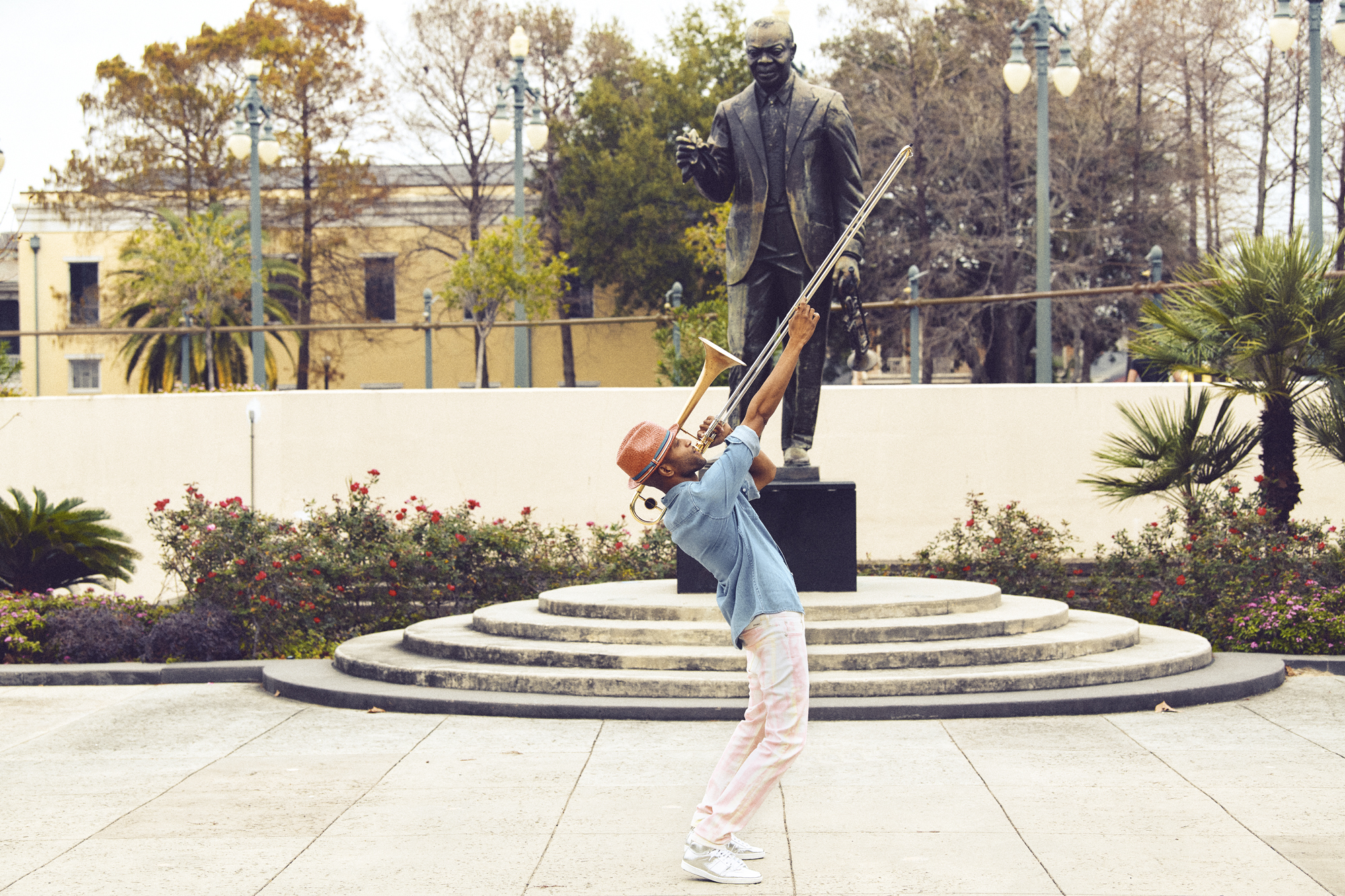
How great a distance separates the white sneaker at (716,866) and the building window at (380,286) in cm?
3634

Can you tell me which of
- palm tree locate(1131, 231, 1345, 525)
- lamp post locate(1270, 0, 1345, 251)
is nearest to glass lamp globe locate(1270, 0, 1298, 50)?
lamp post locate(1270, 0, 1345, 251)

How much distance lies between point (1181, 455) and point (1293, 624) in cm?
144

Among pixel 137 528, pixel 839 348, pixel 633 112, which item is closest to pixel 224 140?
pixel 633 112

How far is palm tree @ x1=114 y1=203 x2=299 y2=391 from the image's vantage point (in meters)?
25.5

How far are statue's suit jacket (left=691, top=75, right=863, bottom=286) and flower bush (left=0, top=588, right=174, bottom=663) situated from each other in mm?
4753

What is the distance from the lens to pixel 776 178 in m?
8.43

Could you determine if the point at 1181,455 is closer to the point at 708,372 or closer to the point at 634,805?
the point at 634,805

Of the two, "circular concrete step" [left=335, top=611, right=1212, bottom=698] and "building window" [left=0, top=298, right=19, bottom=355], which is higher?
"building window" [left=0, top=298, right=19, bottom=355]

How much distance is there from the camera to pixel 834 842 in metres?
4.65

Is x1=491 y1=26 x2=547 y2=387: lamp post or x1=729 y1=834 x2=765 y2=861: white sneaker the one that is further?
x1=491 y1=26 x2=547 y2=387: lamp post

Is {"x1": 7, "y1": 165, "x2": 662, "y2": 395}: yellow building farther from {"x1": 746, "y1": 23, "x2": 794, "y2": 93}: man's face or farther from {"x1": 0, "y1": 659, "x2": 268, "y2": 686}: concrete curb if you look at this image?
{"x1": 0, "y1": 659, "x2": 268, "y2": 686}: concrete curb

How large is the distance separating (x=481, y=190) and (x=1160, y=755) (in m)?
36.0

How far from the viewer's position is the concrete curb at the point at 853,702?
6.71m

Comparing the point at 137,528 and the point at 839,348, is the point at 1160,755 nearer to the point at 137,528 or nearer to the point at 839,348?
the point at 137,528
